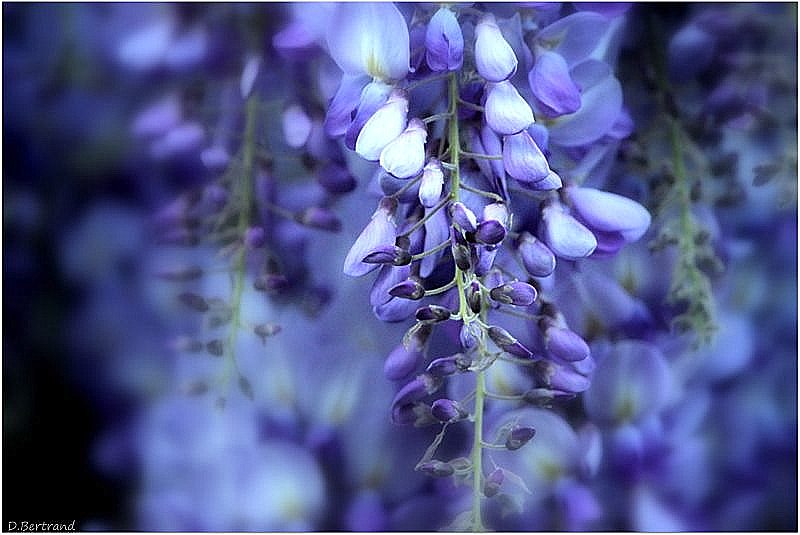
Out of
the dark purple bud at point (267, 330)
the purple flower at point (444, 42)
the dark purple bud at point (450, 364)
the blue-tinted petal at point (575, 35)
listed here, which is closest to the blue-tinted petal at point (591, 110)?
the blue-tinted petal at point (575, 35)

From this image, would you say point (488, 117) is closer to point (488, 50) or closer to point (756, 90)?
point (488, 50)

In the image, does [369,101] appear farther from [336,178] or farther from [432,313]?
[432,313]

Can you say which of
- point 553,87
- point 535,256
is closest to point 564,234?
point 535,256

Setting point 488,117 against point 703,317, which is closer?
point 488,117

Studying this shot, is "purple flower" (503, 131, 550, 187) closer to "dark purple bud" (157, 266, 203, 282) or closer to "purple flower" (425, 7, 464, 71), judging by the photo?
"purple flower" (425, 7, 464, 71)

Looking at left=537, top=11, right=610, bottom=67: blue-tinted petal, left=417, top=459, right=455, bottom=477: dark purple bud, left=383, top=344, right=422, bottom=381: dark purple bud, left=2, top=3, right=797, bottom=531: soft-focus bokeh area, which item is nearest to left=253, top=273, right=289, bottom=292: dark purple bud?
left=2, top=3, right=797, bottom=531: soft-focus bokeh area

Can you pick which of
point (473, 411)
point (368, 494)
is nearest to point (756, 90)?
point (473, 411)

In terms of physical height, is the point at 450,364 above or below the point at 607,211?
below
